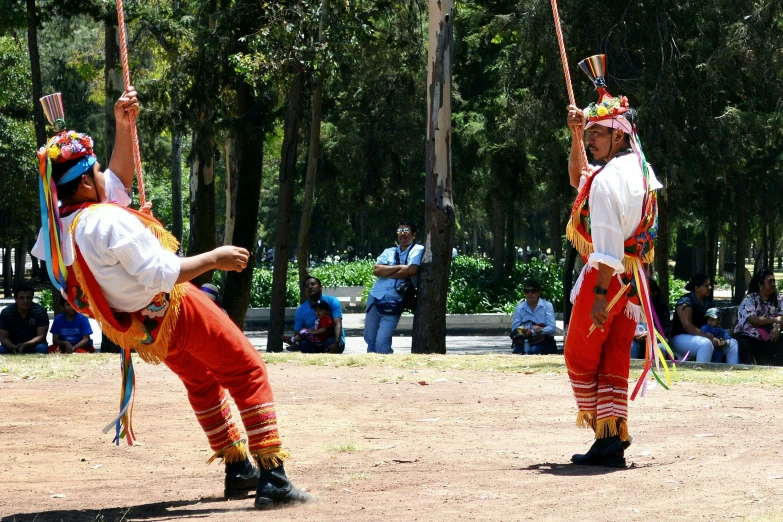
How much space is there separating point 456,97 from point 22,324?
1576cm

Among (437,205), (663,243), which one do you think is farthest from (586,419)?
(663,243)

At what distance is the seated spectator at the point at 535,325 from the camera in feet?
47.1

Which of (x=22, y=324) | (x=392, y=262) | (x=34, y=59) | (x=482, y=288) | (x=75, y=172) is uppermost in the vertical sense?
(x=34, y=59)

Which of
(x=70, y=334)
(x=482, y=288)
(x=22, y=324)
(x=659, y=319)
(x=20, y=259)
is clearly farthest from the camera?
(x=20, y=259)

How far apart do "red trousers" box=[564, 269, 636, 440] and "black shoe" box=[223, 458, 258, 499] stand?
203 centimetres

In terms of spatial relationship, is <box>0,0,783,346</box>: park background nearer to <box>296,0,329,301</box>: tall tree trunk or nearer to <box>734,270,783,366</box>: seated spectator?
<box>296,0,329,301</box>: tall tree trunk

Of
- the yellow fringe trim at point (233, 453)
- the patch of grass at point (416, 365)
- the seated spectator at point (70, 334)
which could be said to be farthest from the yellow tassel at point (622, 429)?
the seated spectator at point (70, 334)

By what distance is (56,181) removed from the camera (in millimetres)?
5230

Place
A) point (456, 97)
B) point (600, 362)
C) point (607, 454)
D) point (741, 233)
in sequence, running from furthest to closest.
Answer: point (456, 97)
point (741, 233)
point (600, 362)
point (607, 454)

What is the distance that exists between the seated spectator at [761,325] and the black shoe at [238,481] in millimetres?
8558

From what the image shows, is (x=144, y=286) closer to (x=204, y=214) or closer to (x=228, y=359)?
(x=228, y=359)

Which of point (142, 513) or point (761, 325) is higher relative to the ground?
point (761, 325)

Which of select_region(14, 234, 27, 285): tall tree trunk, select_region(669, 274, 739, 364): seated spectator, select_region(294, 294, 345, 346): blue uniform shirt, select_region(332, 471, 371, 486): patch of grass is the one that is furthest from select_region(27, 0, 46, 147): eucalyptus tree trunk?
select_region(14, 234, 27, 285): tall tree trunk

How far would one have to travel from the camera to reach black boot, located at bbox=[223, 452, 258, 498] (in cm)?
561
